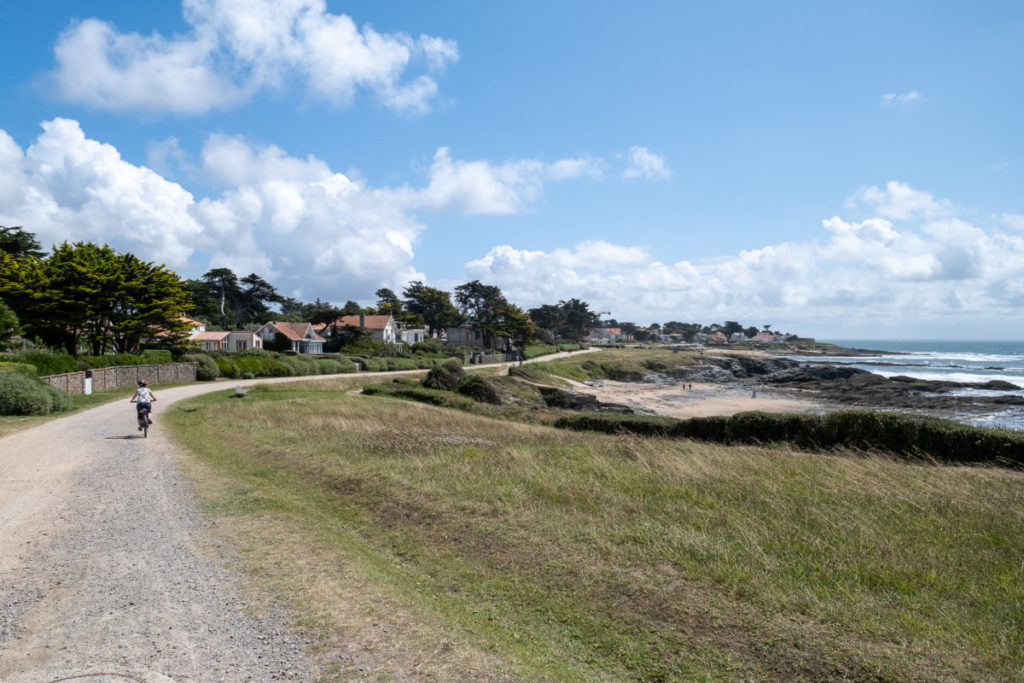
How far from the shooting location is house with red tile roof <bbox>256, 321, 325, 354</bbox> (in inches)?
2773

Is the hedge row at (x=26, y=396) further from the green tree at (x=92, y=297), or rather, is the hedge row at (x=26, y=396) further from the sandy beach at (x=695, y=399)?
the sandy beach at (x=695, y=399)

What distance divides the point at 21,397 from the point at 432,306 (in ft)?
294

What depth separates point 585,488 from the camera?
1077cm

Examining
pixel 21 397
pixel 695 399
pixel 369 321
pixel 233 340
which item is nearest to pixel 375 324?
pixel 369 321

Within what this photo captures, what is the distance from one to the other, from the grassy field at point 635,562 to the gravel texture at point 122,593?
0.45m

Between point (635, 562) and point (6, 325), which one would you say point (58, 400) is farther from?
point (635, 562)

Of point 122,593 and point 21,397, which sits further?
point 21,397

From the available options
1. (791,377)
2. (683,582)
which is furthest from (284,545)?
(791,377)

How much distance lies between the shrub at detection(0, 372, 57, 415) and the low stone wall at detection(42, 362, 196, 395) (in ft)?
10.7

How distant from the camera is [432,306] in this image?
109938mm

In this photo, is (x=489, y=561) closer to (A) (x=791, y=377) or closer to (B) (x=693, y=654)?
(B) (x=693, y=654)

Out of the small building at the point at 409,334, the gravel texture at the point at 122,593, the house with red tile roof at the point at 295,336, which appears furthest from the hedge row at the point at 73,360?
the small building at the point at 409,334

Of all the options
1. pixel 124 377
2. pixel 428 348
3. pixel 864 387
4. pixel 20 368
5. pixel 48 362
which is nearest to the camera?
pixel 20 368

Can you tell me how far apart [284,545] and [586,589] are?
13.8 ft
